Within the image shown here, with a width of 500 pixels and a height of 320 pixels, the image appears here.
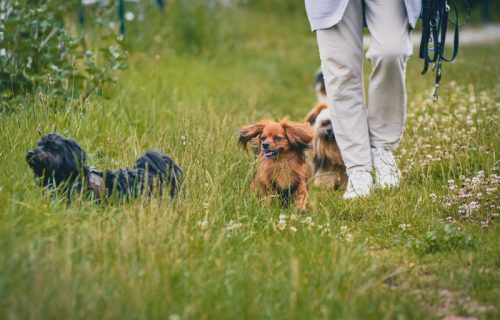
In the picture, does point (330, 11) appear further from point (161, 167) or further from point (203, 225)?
point (203, 225)

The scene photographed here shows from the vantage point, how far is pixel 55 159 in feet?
12.5

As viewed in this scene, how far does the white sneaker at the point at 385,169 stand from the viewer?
511cm

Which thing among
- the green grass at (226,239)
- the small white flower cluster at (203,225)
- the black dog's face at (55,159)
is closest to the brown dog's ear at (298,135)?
the green grass at (226,239)

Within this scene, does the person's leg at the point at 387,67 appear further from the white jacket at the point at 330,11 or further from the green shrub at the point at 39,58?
the green shrub at the point at 39,58

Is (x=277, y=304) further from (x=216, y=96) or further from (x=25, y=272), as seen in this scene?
(x=216, y=96)

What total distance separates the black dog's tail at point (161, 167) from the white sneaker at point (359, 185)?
1.25 m

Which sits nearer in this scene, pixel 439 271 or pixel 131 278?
pixel 131 278

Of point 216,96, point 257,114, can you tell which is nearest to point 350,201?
point 257,114

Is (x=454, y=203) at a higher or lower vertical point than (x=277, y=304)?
lower

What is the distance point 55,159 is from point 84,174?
0.65 ft

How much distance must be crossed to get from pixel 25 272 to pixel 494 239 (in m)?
2.31

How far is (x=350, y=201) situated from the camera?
4734 mm

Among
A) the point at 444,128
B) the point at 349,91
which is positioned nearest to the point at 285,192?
the point at 349,91

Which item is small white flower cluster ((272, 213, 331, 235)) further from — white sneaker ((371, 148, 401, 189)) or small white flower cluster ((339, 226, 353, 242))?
white sneaker ((371, 148, 401, 189))
